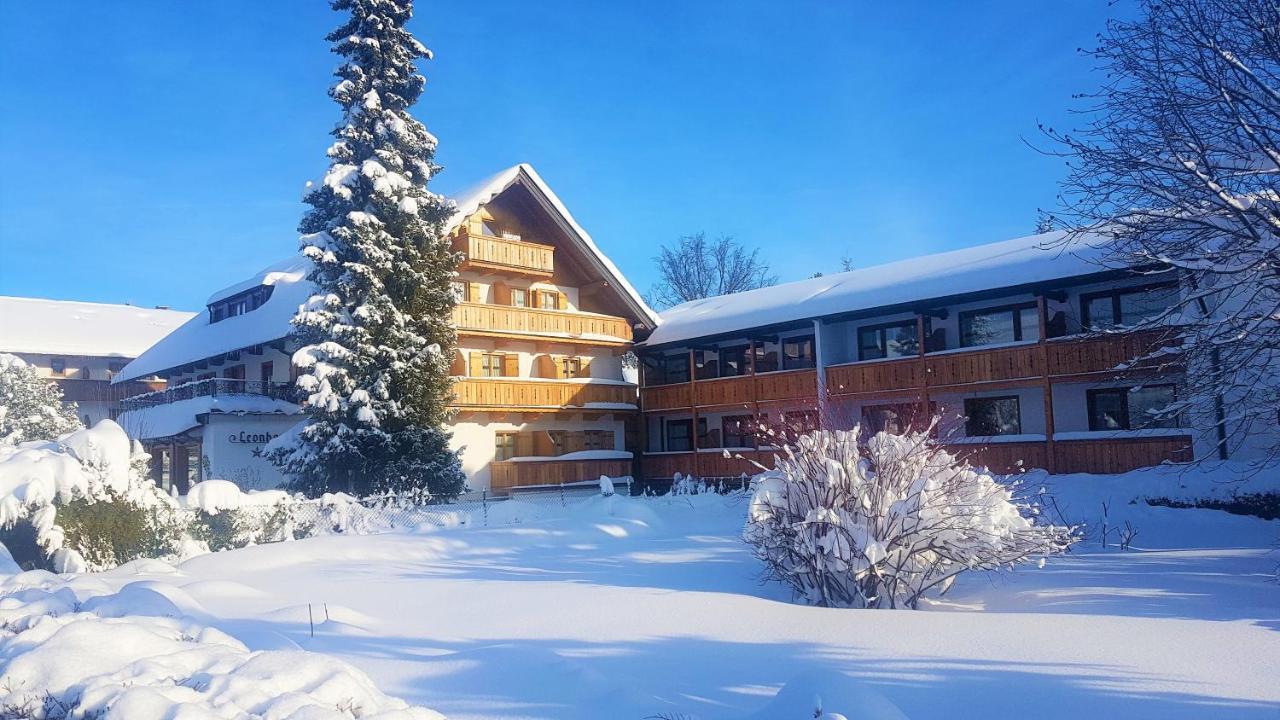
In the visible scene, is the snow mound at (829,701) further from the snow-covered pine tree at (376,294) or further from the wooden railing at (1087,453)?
the snow-covered pine tree at (376,294)

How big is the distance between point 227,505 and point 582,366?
17.4 m

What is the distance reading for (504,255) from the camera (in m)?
30.8

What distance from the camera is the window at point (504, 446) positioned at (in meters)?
31.1

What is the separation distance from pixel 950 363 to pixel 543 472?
1331 cm

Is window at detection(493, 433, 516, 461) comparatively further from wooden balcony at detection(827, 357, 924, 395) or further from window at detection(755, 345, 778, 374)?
wooden balcony at detection(827, 357, 924, 395)

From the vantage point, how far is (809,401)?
1161 inches

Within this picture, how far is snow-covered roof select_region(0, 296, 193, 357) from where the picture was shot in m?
49.0

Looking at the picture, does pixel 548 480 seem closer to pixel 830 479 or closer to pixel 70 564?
pixel 70 564

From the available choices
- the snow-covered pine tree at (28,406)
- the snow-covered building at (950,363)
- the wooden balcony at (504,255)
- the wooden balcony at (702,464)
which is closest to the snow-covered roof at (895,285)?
the snow-covered building at (950,363)

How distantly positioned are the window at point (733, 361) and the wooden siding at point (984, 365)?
8.21 m

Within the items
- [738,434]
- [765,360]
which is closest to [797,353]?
[765,360]

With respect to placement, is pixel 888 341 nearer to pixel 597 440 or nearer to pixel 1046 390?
pixel 1046 390

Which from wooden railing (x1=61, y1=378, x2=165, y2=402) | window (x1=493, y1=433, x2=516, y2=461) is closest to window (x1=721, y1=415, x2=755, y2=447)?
window (x1=493, y1=433, x2=516, y2=461)

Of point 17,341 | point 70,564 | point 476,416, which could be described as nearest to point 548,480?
point 476,416
